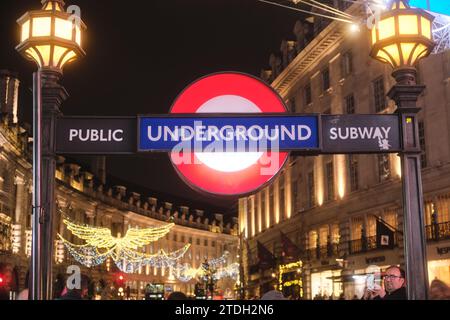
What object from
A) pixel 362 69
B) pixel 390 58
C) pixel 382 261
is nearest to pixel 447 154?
pixel 382 261

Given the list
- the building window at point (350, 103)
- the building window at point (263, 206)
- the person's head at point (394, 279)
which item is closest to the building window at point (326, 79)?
the building window at point (350, 103)

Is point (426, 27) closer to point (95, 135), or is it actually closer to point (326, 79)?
point (95, 135)

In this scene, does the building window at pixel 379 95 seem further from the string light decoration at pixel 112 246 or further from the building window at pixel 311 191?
the string light decoration at pixel 112 246

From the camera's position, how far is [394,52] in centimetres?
A: 525

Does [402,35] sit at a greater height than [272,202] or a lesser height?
lesser

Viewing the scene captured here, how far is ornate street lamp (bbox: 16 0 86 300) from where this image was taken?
4789 millimetres

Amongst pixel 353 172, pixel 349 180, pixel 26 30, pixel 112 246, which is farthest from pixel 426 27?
pixel 112 246

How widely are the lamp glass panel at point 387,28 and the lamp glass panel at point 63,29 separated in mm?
2475

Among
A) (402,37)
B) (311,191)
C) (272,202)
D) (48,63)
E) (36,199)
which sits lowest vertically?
(36,199)

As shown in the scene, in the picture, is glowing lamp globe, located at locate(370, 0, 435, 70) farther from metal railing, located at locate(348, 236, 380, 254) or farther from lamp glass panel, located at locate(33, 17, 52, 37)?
metal railing, located at locate(348, 236, 380, 254)

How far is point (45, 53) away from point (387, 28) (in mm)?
2715

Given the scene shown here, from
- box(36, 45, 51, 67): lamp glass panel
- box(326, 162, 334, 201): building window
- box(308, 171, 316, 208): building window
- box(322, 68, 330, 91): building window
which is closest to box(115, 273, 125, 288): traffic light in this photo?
box(308, 171, 316, 208): building window
